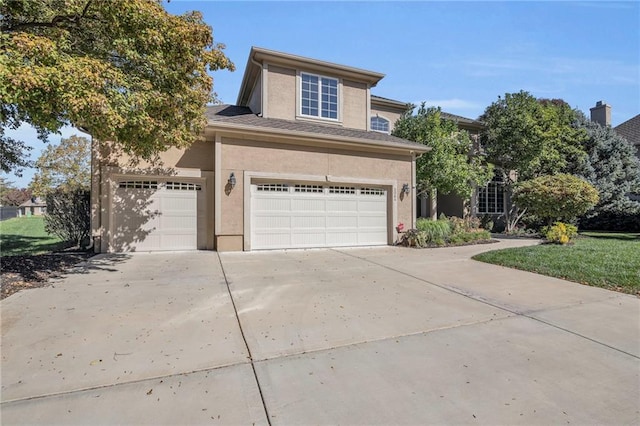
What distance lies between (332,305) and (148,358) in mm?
2524

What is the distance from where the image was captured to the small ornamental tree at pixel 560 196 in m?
12.2

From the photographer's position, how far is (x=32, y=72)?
13.4ft

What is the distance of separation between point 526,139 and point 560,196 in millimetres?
4624

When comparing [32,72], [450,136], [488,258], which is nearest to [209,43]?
[32,72]

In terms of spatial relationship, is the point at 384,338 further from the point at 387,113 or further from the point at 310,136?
the point at 387,113

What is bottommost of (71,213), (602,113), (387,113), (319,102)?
(71,213)

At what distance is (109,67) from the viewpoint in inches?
206

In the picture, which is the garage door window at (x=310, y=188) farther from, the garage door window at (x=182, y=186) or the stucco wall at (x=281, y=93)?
the garage door window at (x=182, y=186)

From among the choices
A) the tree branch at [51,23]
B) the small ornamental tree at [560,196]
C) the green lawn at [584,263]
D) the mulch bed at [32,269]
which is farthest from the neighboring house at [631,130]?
the mulch bed at [32,269]

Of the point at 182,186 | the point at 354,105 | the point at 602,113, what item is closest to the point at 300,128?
the point at 354,105

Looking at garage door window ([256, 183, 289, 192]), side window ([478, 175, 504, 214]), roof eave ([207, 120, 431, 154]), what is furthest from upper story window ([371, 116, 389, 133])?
garage door window ([256, 183, 289, 192])

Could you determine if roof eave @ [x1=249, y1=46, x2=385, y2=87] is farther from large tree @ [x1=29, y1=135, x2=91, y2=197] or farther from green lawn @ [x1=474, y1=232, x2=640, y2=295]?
large tree @ [x1=29, y1=135, x2=91, y2=197]

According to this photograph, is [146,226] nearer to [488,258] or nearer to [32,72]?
[32,72]

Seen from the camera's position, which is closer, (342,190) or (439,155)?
(342,190)
